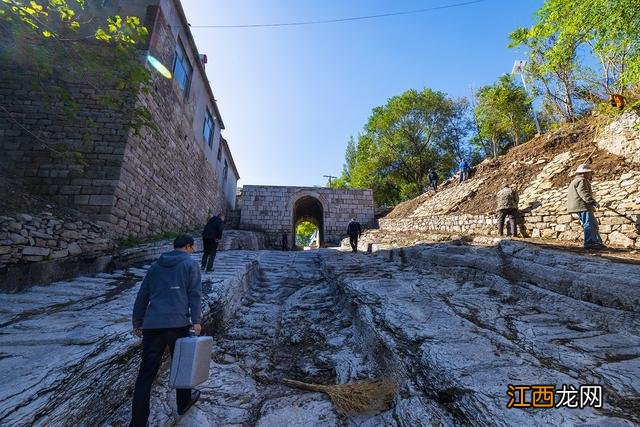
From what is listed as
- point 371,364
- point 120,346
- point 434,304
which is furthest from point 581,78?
point 120,346

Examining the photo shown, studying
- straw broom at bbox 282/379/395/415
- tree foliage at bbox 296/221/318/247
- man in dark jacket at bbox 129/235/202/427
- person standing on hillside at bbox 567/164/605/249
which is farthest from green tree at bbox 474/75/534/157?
tree foliage at bbox 296/221/318/247

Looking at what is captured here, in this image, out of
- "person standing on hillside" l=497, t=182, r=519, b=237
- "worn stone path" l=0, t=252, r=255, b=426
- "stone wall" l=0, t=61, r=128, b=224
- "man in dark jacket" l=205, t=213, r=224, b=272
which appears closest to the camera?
"worn stone path" l=0, t=252, r=255, b=426

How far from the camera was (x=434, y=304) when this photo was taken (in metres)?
3.84

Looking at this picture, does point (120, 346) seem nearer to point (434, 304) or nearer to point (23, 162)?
point (434, 304)

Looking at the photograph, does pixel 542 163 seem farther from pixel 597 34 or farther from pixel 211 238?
pixel 211 238

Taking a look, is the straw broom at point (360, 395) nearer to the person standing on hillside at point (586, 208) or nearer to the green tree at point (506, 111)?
the person standing on hillside at point (586, 208)

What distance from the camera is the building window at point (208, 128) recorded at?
43.1 ft

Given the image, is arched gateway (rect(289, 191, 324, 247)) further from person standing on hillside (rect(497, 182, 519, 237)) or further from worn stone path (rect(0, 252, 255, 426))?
worn stone path (rect(0, 252, 255, 426))

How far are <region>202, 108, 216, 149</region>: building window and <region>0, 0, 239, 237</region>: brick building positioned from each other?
7.13ft

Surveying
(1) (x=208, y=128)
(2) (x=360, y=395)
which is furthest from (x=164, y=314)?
(1) (x=208, y=128)

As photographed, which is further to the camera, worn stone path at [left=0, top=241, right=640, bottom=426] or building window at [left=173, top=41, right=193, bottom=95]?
building window at [left=173, top=41, right=193, bottom=95]

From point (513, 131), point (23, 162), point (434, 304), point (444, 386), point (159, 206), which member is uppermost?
point (513, 131)

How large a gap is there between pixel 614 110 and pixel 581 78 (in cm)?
314

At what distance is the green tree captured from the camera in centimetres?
1764
